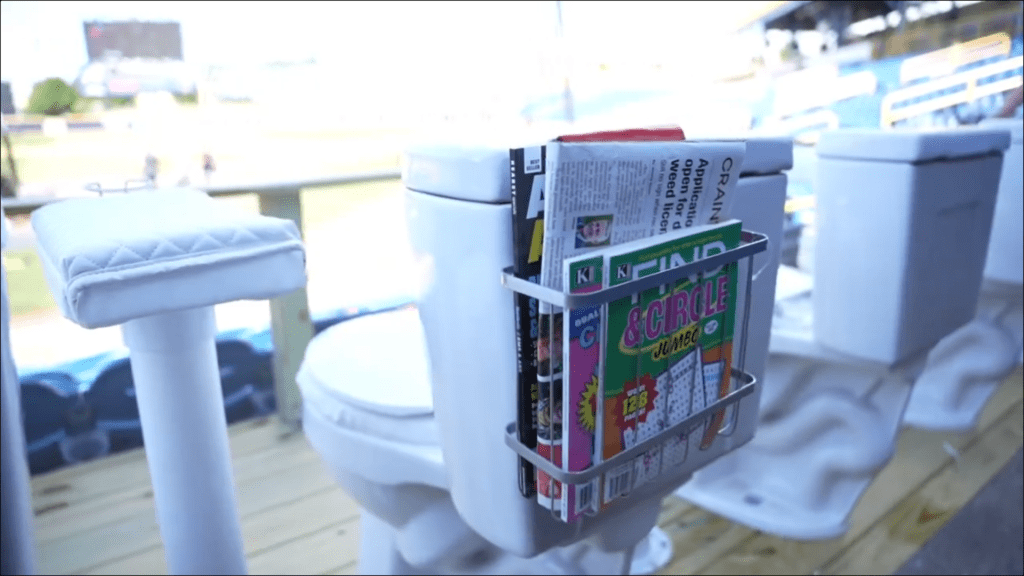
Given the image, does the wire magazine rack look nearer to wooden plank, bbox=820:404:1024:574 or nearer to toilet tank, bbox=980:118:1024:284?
wooden plank, bbox=820:404:1024:574

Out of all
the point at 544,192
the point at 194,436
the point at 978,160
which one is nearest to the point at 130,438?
the point at 194,436

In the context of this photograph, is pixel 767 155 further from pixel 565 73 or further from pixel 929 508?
pixel 565 73

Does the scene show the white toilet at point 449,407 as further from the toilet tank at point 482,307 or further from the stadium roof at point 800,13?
the stadium roof at point 800,13

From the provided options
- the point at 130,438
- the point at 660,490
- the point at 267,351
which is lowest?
the point at 130,438

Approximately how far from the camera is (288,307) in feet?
5.84

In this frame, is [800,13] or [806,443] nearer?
[806,443]

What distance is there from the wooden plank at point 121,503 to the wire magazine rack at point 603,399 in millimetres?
1274

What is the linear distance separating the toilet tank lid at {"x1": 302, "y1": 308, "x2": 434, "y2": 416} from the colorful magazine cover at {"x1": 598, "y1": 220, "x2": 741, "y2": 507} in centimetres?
26

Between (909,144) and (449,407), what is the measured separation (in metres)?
0.78

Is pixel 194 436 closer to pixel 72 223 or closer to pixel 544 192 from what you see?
pixel 72 223

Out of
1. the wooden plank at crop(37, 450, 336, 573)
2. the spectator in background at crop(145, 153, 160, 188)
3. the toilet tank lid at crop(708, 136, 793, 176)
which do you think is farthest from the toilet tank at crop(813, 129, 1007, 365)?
the spectator in background at crop(145, 153, 160, 188)

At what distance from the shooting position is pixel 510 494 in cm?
61

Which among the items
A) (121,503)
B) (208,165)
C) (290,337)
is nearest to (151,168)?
(208,165)

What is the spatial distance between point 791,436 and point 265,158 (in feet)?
4.45
